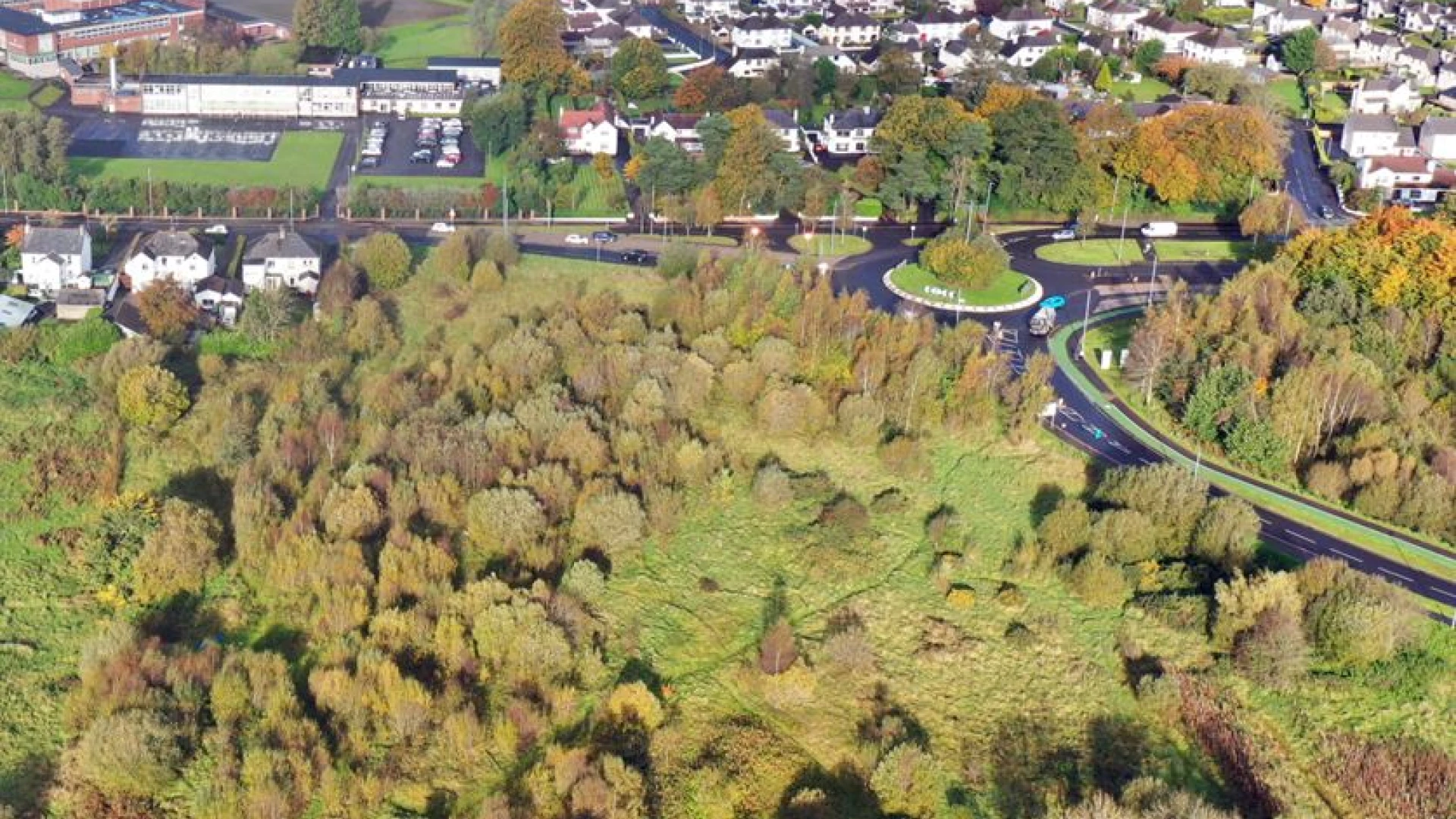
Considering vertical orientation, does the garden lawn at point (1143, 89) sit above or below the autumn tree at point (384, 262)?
above

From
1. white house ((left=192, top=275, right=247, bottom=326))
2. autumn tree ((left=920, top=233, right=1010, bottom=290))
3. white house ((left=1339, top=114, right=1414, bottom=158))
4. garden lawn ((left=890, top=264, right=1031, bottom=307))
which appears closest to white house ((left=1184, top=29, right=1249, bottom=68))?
white house ((left=1339, top=114, right=1414, bottom=158))

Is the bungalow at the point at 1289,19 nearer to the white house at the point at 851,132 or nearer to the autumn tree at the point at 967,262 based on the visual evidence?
the white house at the point at 851,132

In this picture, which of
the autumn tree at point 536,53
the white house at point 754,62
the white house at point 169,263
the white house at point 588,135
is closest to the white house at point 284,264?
the white house at point 169,263

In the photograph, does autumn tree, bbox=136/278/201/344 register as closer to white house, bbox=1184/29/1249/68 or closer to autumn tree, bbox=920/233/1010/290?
autumn tree, bbox=920/233/1010/290

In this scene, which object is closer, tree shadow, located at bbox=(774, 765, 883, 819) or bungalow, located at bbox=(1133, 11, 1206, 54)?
tree shadow, located at bbox=(774, 765, 883, 819)

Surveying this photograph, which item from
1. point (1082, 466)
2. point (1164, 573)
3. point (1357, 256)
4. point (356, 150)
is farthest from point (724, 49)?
point (1164, 573)

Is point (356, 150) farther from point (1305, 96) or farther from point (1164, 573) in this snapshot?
point (1305, 96)
